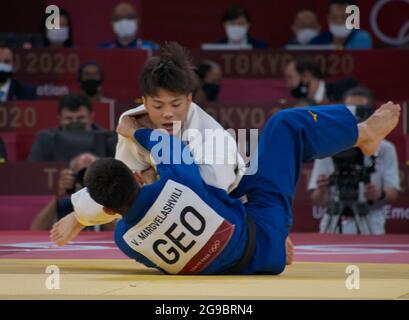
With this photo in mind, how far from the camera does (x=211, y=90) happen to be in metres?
11.5

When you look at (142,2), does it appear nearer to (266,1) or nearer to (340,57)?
(266,1)

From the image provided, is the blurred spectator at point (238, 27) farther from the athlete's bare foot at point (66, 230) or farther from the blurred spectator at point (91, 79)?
the athlete's bare foot at point (66, 230)

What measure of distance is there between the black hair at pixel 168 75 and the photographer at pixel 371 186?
3.41 metres

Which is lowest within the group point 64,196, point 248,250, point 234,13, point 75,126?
point 64,196

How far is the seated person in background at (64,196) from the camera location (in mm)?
9133

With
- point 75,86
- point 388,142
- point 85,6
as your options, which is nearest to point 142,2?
point 85,6

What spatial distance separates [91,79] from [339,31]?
9.12ft

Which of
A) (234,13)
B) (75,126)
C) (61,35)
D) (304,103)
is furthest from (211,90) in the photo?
(61,35)

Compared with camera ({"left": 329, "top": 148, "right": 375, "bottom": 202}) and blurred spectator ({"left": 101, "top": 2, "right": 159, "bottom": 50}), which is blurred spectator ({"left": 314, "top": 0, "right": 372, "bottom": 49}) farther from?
camera ({"left": 329, "top": 148, "right": 375, "bottom": 202})

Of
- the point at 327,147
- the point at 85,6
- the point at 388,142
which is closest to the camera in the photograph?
the point at 327,147

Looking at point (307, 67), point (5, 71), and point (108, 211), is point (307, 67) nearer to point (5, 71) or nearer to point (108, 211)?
point (5, 71)

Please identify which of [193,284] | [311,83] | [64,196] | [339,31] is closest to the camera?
[193,284]
